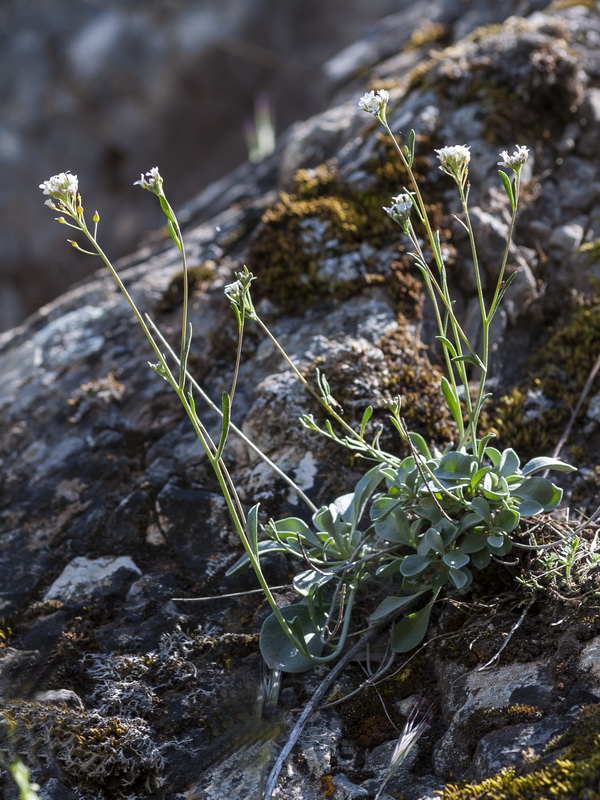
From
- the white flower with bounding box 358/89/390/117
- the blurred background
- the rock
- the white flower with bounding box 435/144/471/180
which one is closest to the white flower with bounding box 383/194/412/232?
the white flower with bounding box 435/144/471/180

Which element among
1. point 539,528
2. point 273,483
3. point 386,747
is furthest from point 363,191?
point 386,747

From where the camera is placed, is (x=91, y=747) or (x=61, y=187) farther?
(x=91, y=747)

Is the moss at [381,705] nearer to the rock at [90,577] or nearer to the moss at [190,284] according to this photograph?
the rock at [90,577]

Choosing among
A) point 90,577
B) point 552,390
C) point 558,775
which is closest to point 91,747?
point 90,577

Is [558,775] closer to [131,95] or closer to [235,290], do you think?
[235,290]

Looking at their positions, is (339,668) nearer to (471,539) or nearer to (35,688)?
(471,539)

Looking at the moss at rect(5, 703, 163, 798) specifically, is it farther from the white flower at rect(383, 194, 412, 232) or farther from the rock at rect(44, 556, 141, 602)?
the white flower at rect(383, 194, 412, 232)
